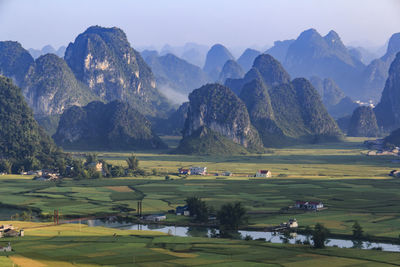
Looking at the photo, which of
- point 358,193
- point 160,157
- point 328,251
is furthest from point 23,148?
point 328,251

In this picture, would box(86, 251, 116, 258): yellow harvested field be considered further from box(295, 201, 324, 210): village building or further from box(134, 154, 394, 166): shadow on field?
box(134, 154, 394, 166): shadow on field

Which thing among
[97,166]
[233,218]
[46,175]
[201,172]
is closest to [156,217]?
[233,218]

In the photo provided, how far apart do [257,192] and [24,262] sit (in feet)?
155

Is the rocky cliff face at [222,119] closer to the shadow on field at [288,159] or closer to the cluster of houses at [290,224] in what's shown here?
the shadow on field at [288,159]

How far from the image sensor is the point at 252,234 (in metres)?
66.6

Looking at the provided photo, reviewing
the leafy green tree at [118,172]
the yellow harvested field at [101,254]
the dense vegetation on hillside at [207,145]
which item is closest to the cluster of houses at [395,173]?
the leafy green tree at [118,172]

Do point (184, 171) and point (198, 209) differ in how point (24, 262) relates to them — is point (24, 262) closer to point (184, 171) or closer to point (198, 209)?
point (198, 209)

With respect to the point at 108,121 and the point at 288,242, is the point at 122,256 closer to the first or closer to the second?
the point at 288,242

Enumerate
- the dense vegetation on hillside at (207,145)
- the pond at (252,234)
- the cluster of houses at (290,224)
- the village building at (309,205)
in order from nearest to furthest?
the pond at (252,234) → the cluster of houses at (290,224) → the village building at (309,205) → the dense vegetation on hillside at (207,145)

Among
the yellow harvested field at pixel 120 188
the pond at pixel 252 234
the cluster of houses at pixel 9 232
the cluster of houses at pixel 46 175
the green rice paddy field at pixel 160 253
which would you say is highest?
the cluster of houses at pixel 46 175

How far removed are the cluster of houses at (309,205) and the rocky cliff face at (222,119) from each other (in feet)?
316

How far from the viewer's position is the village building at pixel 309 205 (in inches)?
3142

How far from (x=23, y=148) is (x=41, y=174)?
19.2 meters

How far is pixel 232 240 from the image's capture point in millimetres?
61875
